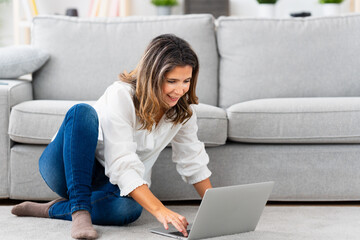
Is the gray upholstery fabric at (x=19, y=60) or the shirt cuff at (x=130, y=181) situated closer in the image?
the shirt cuff at (x=130, y=181)

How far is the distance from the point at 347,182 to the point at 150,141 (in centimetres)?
86

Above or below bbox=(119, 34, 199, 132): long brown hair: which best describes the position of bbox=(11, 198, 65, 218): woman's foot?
below

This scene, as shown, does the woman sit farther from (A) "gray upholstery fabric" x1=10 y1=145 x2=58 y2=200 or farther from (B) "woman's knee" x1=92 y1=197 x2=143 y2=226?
(A) "gray upholstery fabric" x1=10 y1=145 x2=58 y2=200

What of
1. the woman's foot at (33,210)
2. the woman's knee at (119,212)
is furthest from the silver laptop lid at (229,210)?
the woman's foot at (33,210)

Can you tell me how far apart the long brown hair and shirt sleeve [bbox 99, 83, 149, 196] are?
4cm

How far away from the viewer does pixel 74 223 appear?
1620 mm

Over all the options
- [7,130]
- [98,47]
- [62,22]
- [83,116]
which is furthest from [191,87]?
[62,22]

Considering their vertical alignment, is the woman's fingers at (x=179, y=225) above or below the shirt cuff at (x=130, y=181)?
Answer: below

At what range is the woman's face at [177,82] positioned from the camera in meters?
1.57

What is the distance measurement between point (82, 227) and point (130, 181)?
0.20 m

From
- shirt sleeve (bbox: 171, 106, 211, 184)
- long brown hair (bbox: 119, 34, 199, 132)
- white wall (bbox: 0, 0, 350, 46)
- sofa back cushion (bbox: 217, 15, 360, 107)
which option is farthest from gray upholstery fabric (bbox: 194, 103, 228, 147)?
white wall (bbox: 0, 0, 350, 46)

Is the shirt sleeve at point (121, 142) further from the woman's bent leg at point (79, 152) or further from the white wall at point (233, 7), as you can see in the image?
the white wall at point (233, 7)

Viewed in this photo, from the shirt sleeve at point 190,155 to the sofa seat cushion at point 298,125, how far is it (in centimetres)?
32

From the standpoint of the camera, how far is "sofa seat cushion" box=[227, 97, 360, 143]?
2109mm
